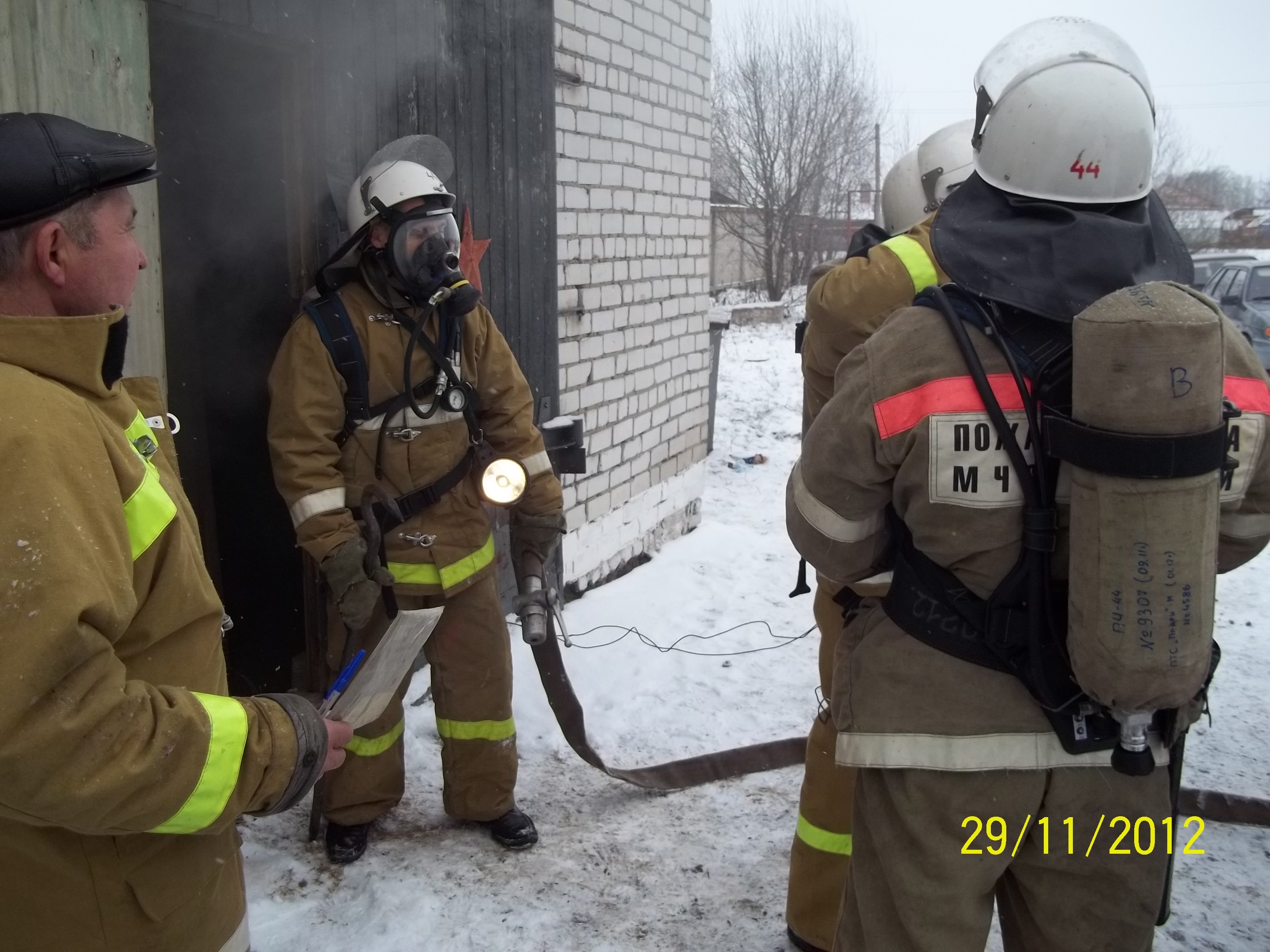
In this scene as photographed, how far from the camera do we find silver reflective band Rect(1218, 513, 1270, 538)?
1775mm

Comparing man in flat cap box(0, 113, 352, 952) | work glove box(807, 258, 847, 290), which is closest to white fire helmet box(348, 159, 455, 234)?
work glove box(807, 258, 847, 290)

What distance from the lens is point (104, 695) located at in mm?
1235

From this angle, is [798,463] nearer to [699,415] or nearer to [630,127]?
[630,127]

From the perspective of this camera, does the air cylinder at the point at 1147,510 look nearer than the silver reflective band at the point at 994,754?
Yes

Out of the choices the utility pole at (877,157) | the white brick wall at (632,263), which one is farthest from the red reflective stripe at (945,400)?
the utility pole at (877,157)

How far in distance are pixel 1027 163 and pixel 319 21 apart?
8.43 ft

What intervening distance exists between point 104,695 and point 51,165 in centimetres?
73

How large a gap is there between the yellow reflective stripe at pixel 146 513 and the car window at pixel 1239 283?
14223 millimetres

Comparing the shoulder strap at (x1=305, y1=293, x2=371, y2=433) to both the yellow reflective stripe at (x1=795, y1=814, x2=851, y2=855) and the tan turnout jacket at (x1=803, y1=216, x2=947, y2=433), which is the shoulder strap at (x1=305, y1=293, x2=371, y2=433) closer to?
the tan turnout jacket at (x1=803, y1=216, x2=947, y2=433)

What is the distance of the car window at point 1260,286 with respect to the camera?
40.9ft

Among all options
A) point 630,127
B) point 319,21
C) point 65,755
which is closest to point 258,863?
point 65,755

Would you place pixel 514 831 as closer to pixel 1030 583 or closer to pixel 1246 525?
pixel 1030 583

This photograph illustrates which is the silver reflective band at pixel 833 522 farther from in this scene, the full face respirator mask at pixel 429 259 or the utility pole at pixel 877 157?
the utility pole at pixel 877 157

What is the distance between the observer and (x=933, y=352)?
1.64 meters
